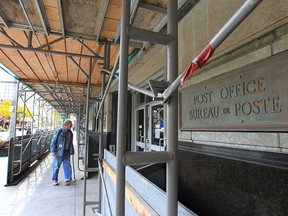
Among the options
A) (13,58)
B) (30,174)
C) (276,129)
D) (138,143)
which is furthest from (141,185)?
(30,174)

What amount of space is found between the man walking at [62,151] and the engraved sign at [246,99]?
428 cm

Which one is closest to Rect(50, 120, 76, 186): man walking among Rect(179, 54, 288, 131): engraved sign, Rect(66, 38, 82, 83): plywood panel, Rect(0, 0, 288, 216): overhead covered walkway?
Rect(66, 38, 82, 83): plywood panel

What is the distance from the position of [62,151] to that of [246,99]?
193 inches

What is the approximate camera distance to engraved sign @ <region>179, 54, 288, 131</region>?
1.01m

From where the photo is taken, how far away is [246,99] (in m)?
1.19

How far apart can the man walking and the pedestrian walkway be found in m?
0.26

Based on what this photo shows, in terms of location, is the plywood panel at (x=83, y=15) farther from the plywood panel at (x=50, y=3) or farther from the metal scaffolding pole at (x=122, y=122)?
the metal scaffolding pole at (x=122, y=122)

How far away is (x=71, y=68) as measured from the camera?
487 cm

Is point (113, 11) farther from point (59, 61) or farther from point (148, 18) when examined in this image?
point (59, 61)

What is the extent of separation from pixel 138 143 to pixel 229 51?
3.56 m

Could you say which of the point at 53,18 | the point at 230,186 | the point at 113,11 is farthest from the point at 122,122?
the point at 53,18

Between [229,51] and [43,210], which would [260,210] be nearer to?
[229,51]

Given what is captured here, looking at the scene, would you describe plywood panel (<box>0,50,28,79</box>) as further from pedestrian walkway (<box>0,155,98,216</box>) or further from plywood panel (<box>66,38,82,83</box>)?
pedestrian walkway (<box>0,155,98,216</box>)

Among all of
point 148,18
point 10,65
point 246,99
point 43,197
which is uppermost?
point 10,65
